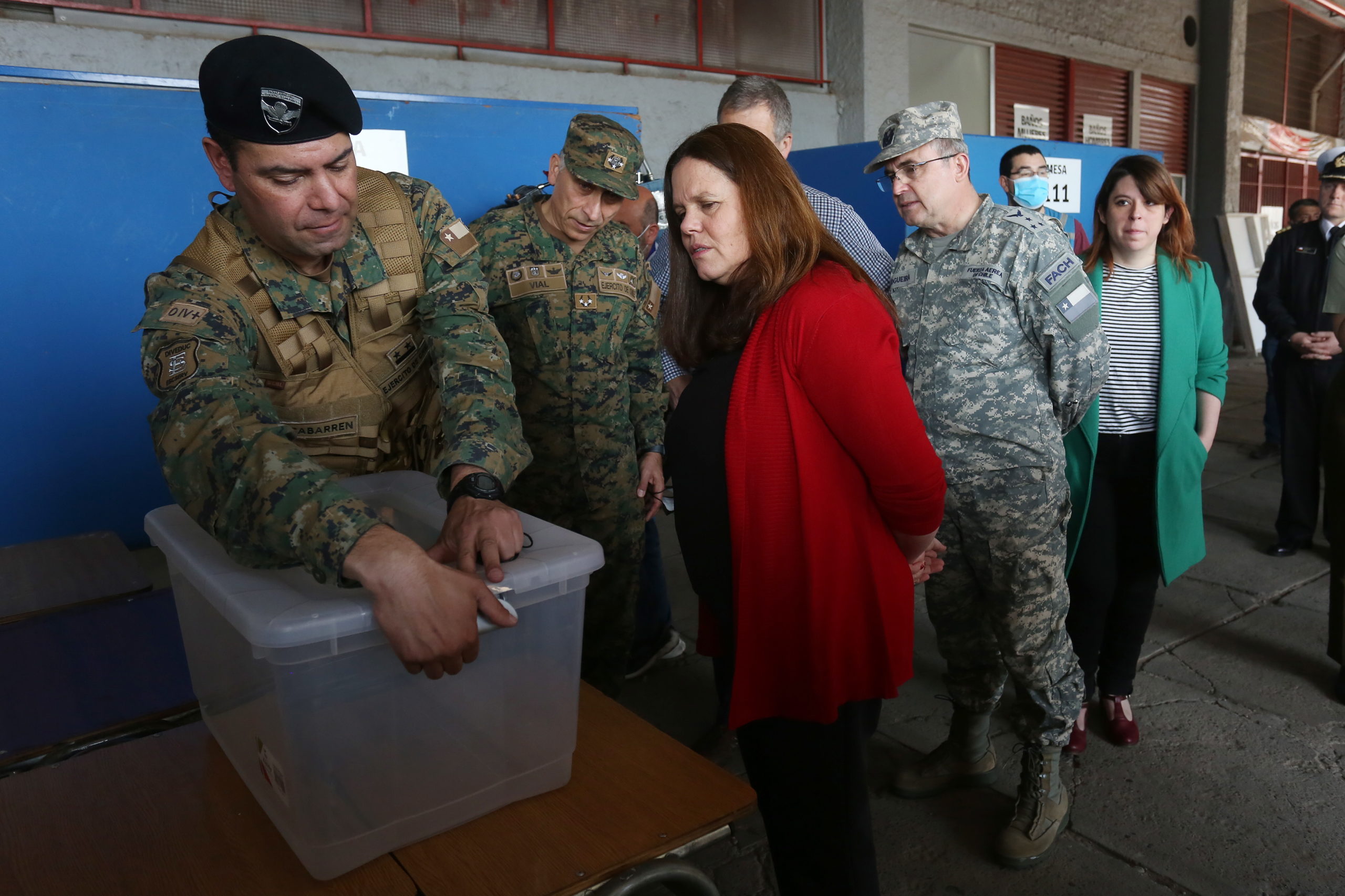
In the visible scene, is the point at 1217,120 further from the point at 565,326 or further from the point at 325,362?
the point at 325,362

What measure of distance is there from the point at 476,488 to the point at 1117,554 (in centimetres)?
198

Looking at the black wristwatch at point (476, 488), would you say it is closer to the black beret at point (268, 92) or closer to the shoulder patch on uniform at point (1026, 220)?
the black beret at point (268, 92)

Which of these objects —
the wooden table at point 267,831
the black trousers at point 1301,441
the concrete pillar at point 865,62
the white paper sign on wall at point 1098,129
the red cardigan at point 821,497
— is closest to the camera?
the wooden table at point 267,831

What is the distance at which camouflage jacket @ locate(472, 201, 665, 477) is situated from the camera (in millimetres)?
2408

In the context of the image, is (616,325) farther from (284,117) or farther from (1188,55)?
(1188,55)

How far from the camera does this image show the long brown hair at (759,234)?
139cm

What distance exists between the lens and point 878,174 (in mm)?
4930

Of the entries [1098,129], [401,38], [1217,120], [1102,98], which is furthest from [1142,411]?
[1217,120]

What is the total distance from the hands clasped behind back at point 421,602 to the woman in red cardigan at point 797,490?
1.82ft

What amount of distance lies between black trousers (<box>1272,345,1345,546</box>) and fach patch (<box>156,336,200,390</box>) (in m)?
4.48

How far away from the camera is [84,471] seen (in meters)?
3.59

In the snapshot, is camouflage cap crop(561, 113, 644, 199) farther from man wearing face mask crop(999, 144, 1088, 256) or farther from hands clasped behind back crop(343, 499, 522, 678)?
man wearing face mask crop(999, 144, 1088, 256)

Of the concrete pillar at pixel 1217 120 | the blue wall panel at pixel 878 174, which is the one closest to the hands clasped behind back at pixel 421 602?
the blue wall panel at pixel 878 174

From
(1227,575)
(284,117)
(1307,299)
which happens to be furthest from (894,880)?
(1307,299)
